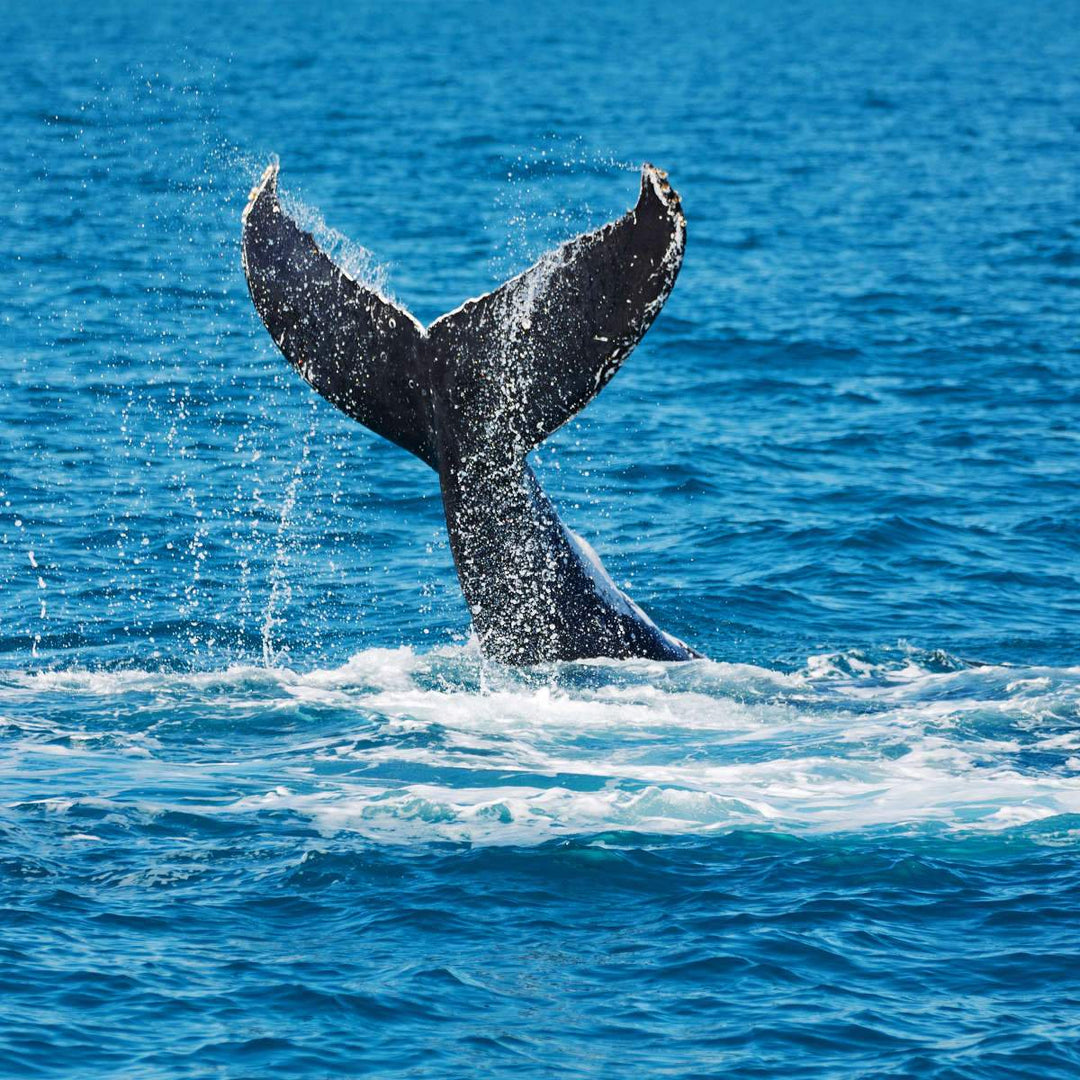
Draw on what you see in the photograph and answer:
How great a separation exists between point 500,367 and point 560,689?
7.38 ft

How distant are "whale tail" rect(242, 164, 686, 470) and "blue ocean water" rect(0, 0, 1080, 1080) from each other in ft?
1.17

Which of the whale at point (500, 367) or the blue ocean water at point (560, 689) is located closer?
the blue ocean water at point (560, 689)

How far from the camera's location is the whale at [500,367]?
985 centimetres

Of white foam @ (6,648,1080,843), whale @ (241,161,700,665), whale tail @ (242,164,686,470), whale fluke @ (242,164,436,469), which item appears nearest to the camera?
whale @ (241,161,700,665)

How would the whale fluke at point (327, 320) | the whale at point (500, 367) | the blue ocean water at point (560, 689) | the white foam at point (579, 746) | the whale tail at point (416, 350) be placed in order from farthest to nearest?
the whale fluke at point (327, 320) < the white foam at point (579, 746) < the whale tail at point (416, 350) < the whale at point (500, 367) < the blue ocean water at point (560, 689)

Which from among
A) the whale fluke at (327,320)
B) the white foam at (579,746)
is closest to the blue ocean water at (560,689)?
the white foam at (579,746)

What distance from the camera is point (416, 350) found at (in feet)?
34.8

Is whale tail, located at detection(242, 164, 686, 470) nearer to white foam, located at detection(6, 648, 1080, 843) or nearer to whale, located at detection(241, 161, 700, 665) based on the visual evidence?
whale, located at detection(241, 161, 700, 665)

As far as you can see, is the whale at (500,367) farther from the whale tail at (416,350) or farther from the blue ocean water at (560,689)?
the blue ocean water at (560,689)

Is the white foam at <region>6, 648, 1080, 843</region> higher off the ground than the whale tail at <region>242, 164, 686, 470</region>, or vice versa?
the whale tail at <region>242, 164, 686, 470</region>

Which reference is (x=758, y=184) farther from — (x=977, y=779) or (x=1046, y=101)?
(x=977, y=779)

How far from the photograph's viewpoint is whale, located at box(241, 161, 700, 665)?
9.85m

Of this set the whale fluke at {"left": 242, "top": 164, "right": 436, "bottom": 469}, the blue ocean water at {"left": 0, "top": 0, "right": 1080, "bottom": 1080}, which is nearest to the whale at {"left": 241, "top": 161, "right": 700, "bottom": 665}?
the whale fluke at {"left": 242, "top": 164, "right": 436, "bottom": 469}

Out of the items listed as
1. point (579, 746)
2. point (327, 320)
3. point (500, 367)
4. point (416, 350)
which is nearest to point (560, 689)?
point (579, 746)
